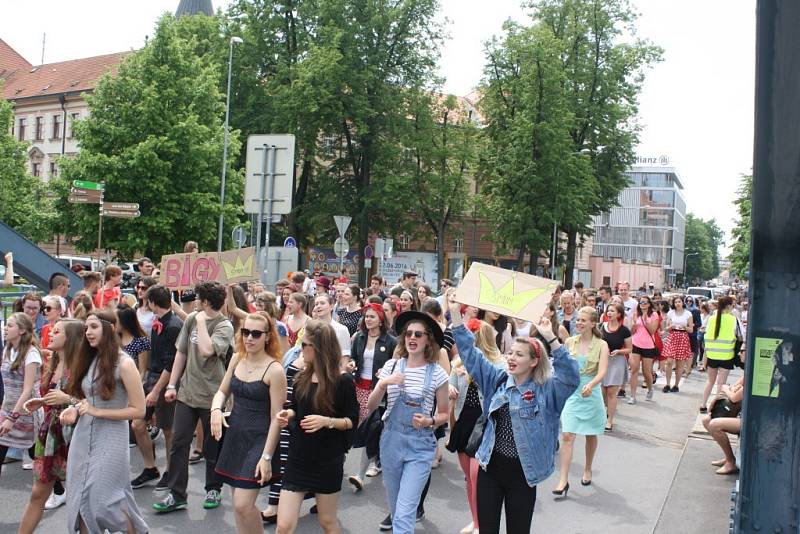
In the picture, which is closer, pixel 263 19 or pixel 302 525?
pixel 302 525

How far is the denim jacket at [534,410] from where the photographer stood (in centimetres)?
496

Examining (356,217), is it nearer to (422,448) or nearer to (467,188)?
(467,188)

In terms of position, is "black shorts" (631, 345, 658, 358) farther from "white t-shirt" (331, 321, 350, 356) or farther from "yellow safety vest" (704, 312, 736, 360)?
"white t-shirt" (331, 321, 350, 356)

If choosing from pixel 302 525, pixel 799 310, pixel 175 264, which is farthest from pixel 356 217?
pixel 799 310

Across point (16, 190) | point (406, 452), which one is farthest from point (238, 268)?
point (16, 190)

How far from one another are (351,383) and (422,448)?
2.51 ft

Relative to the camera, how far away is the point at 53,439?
566 centimetres

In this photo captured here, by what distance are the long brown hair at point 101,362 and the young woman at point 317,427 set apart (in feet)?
3.53

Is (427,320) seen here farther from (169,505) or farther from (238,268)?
(238,268)

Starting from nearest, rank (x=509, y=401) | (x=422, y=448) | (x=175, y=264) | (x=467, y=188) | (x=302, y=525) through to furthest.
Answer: (x=509, y=401), (x=422, y=448), (x=302, y=525), (x=175, y=264), (x=467, y=188)

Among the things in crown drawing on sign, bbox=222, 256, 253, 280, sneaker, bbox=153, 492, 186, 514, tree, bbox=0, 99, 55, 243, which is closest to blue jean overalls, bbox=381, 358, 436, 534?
sneaker, bbox=153, 492, 186, 514

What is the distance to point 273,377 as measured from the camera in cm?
527

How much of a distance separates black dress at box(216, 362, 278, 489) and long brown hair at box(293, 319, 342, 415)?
1.00ft

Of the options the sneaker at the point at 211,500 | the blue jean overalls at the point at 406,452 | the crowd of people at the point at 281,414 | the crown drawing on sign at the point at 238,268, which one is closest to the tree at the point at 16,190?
the crown drawing on sign at the point at 238,268
